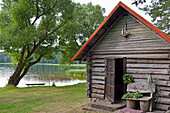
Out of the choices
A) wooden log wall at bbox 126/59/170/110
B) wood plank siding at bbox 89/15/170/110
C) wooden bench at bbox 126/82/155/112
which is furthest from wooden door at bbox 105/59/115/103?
wooden log wall at bbox 126/59/170/110

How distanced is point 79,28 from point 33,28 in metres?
7.96

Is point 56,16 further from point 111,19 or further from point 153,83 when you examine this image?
point 153,83

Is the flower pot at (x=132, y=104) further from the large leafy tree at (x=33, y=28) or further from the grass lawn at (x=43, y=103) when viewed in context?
the large leafy tree at (x=33, y=28)

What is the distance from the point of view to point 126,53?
10.5m

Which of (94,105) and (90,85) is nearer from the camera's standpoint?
(94,105)

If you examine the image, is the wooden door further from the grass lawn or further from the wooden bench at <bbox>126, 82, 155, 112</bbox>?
the grass lawn

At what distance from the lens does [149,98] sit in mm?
8680

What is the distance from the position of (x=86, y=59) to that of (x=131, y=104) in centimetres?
463

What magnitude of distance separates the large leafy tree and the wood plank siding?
12.6 metres

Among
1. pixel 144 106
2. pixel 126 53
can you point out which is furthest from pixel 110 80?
pixel 144 106

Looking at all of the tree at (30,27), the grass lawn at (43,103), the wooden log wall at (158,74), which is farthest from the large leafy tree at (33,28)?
the wooden log wall at (158,74)

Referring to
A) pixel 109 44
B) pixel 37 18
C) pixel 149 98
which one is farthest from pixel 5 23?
pixel 149 98

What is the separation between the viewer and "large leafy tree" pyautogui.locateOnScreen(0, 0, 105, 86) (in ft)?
70.6

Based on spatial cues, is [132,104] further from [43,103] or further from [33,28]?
[33,28]
